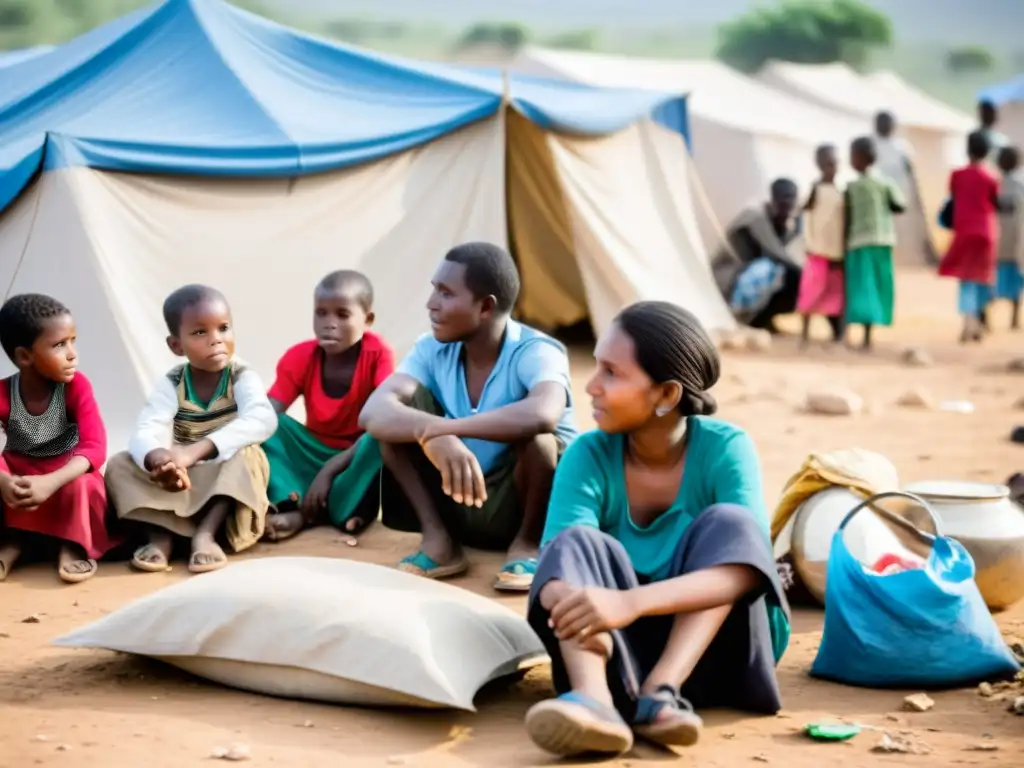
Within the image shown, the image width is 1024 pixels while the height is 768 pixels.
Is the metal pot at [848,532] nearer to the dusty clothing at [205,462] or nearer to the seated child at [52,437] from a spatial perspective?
the dusty clothing at [205,462]

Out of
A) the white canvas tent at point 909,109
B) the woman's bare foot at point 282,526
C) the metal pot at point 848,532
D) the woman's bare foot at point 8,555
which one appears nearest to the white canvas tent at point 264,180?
the woman's bare foot at point 282,526

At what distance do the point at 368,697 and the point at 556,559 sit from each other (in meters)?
0.57

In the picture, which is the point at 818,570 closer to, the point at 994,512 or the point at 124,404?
the point at 994,512

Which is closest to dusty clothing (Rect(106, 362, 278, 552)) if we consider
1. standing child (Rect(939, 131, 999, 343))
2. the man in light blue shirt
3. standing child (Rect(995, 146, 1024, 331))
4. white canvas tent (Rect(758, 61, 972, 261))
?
the man in light blue shirt

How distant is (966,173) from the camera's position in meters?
10.3

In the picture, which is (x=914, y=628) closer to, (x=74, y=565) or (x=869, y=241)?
(x=74, y=565)

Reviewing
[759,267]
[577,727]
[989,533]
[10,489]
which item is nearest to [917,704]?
[989,533]

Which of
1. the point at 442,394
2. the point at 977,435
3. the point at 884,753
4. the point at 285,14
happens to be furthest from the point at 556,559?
the point at 285,14

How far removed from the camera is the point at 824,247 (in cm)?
966

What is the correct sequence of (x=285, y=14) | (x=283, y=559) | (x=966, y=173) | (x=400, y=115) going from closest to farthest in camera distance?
(x=283, y=559)
(x=400, y=115)
(x=966, y=173)
(x=285, y=14)

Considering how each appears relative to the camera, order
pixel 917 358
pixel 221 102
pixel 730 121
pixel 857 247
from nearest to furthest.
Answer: pixel 221 102 < pixel 917 358 < pixel 857 247 < pixel 730 121

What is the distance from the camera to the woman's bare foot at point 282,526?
15.5 ft

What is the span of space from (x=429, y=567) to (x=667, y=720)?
5.31 feet

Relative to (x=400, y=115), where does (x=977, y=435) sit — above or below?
below
